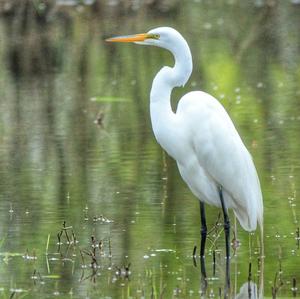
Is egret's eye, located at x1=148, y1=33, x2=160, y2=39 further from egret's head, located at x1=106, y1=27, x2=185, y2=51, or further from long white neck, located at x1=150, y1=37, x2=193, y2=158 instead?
long white neck, located at x1=150, y1=37, x2=193, y2=158

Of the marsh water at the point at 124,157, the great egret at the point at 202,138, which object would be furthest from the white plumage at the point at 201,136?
the marsh water at the point at 124,157

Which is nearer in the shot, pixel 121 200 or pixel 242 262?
pixel 242 262

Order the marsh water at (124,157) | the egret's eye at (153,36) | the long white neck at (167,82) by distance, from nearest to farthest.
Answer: the marsh water at (124,157) → the long white neck at (167,82) → the egret's eye at (153,36)

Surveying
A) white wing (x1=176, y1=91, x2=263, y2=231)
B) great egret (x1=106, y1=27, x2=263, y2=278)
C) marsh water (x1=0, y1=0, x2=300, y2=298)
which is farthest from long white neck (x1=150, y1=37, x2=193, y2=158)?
marsh water (x1=0, y1=0, x2=300, y2=298)

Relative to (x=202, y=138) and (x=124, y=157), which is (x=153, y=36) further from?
(x=124, y=157)

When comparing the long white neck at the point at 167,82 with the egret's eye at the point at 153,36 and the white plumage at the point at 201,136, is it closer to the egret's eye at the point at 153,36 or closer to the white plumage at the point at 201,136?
the white plumage at the point at 201,136

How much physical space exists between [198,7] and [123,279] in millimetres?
16643

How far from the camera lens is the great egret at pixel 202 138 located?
7.33 m

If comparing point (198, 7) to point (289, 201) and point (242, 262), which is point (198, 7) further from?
point (242, 262)

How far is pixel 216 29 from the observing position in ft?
64.0

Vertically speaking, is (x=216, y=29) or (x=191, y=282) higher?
(x=216, y=29)

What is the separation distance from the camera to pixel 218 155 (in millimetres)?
7391

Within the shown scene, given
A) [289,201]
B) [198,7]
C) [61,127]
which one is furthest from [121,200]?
[198,7]

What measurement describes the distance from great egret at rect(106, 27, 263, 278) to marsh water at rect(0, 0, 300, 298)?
0.35m
